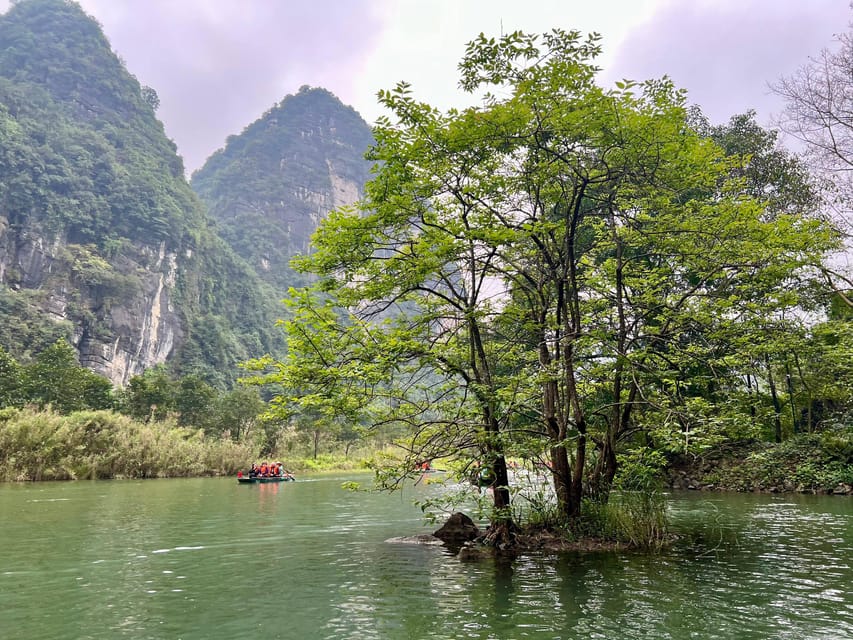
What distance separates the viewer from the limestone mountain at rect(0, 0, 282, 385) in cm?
6862

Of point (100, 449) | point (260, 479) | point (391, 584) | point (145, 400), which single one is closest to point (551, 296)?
point (391, 584)

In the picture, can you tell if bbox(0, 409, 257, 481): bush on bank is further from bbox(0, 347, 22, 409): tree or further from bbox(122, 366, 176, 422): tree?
bbox(122, 366, 176, 422): tree

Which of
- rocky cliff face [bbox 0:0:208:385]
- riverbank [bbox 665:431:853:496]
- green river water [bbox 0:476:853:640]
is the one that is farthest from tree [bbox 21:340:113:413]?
riverbank [bbox 665:431:853:496]

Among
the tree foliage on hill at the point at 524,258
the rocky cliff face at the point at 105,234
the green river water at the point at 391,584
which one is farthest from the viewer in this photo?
the rocky cliff face at the point at 105,234

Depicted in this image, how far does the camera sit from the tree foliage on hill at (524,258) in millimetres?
8539

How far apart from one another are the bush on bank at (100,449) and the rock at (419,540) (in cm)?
2030

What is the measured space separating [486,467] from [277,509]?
10.9 meters

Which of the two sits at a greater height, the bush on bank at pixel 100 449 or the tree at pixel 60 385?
the tree at pixel 60 385

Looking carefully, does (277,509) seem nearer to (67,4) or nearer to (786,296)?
(786,296)

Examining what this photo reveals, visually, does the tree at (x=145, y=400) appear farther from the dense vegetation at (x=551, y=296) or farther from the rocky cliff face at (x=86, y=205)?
the dense vegetation at (x=551, y=296)

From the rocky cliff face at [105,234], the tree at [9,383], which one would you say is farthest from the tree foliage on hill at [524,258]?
the rocky cliff face at [105,234]

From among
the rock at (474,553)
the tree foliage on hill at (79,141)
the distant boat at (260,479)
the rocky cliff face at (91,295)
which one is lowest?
the rock at (474,553)

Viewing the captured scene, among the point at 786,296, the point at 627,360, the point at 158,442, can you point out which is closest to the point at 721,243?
the point at 786,296

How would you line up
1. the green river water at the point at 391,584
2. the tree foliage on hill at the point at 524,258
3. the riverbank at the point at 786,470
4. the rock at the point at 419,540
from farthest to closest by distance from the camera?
the riverbank at the point at 786,470 < the rock at the point at 419,540 < the tree foliage on hill at the point at 524,258 < the green river water at the point at 391,584
